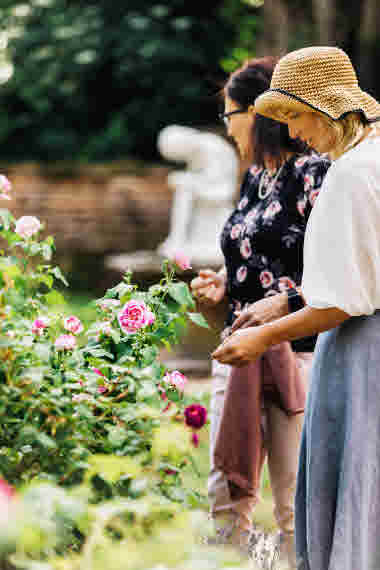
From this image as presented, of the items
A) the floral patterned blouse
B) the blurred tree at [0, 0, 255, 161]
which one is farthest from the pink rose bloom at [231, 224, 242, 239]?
the blurred tree at [0, 0, 255, 161]

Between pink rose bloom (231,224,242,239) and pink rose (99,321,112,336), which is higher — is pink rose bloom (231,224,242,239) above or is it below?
above

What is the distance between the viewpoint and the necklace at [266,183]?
2.32 m

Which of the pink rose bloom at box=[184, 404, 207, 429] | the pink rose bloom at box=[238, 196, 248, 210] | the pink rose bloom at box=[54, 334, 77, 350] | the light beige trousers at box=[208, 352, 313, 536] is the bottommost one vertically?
the light beige trousers at box=[208, 352, 313, 536]

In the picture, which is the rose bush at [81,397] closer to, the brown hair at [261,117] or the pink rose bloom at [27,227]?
the pink rose bloom at [27,227]

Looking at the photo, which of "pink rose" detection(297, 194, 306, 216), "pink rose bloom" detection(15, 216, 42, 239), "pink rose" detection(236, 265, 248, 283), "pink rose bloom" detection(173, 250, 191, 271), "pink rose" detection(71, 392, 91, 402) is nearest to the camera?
"pink rose" detection(71, 392, 91, 402)

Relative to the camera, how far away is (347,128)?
1.62 metres

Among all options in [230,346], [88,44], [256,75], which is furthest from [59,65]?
[230,346]

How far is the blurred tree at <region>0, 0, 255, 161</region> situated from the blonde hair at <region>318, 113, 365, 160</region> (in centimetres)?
1103

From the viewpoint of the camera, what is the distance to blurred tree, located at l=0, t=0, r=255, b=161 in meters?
12.4

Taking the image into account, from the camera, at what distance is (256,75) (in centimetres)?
236

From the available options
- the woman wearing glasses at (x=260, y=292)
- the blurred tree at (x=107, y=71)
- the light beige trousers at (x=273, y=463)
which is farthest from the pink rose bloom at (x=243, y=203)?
the blurred tree at (x=107, y=71)

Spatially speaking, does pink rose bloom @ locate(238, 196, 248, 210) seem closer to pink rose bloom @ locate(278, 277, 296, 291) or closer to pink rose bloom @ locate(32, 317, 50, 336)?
pink rose bloom @ locate(278, 277, 296, 291)

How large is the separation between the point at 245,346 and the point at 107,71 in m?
11.8

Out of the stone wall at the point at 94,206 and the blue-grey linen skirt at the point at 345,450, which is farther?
the stone wall at the point at 94,206
